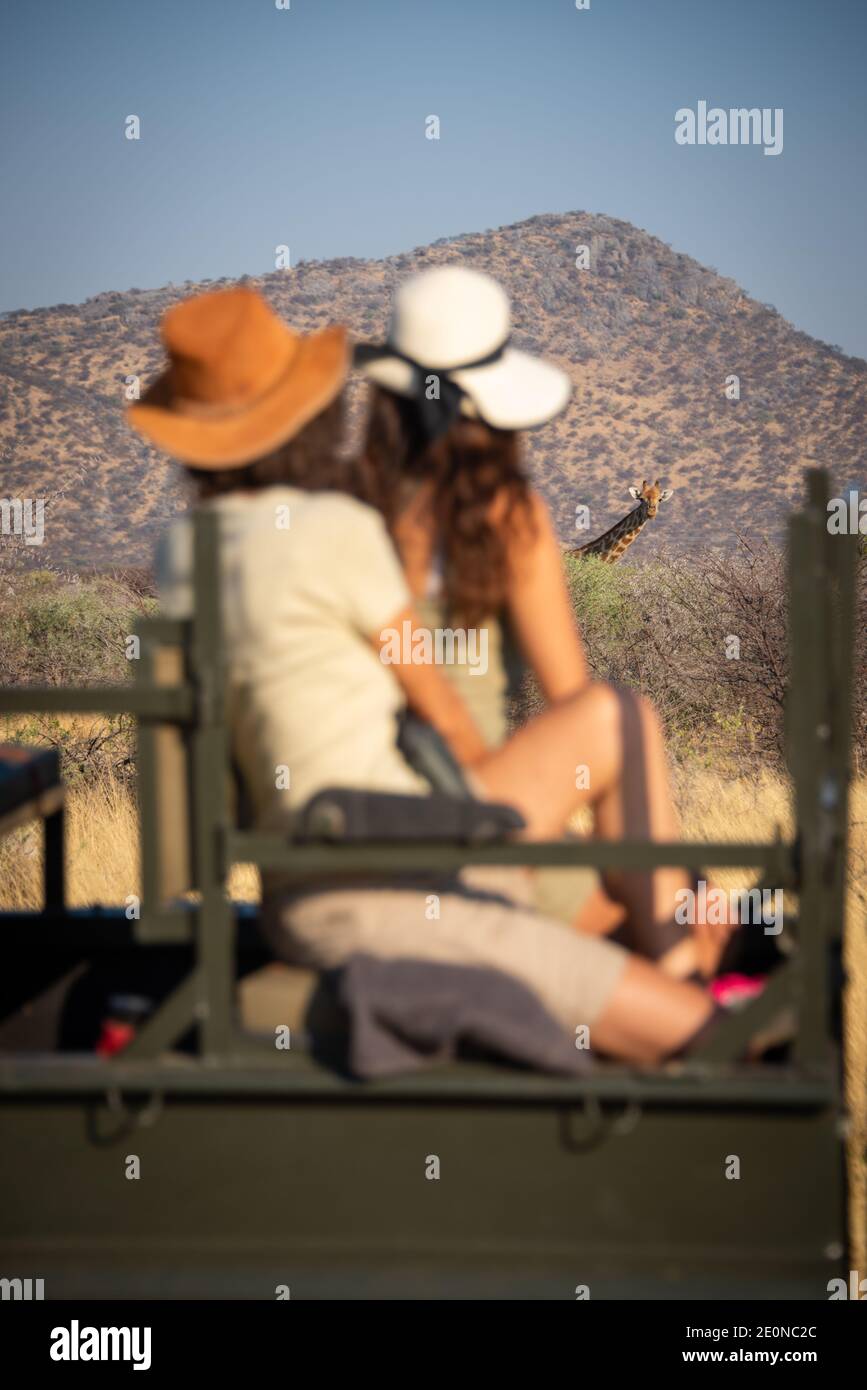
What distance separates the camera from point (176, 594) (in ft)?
8.35

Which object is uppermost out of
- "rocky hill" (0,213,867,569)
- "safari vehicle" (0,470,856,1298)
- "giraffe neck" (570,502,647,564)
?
"rocky hill" (0,213,867,569)

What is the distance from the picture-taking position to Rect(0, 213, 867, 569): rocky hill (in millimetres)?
28422

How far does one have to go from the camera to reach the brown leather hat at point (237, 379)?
Answer: 2.53m

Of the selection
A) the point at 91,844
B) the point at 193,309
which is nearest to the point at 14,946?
the point at 193,309

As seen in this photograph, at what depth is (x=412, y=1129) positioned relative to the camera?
2238mm

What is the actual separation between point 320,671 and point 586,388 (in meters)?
34.2

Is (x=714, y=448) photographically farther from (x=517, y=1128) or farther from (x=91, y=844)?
(x=517, y=1128)

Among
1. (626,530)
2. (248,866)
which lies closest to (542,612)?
(248,866)

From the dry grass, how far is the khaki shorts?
213 cm

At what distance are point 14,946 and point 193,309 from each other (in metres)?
1.48

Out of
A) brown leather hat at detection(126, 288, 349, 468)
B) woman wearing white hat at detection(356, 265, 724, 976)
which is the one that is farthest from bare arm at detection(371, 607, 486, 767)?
brown leather hat at detection(126, 288, 349, 468)

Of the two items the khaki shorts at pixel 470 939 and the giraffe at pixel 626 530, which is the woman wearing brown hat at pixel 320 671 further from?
the giraffe at pixel 626 530

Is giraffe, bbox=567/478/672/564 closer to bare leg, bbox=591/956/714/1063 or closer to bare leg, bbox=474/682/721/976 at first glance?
bare leg, bbox=474/682/721/976

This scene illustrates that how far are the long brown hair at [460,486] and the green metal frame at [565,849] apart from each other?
1.98 feet
